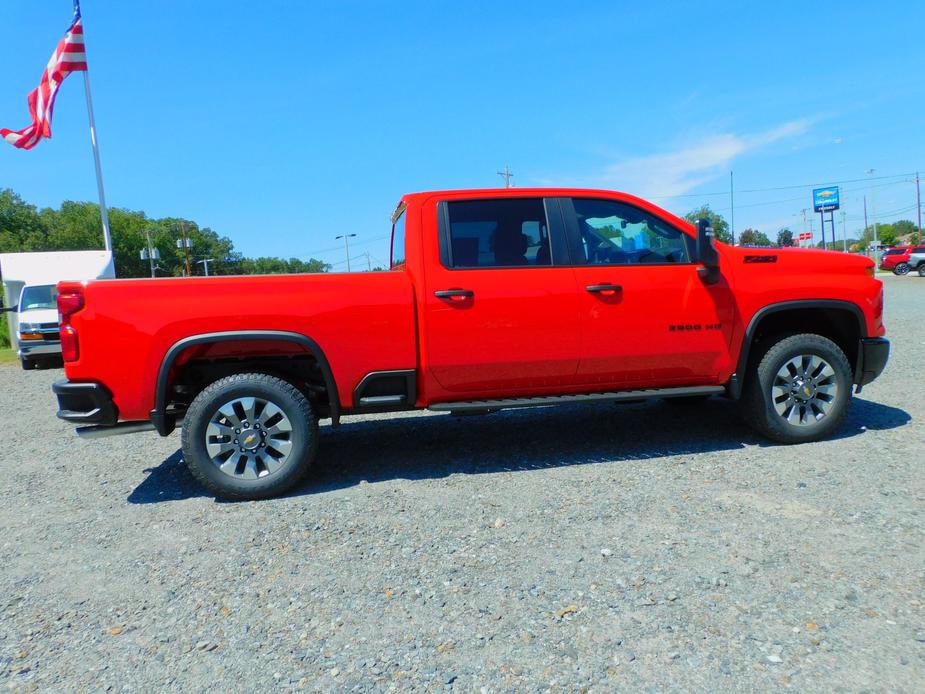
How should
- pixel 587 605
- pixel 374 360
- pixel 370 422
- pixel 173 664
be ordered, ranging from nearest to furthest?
pixel 173 664, pixel 587 605, pixel 374 360, pixel 370 422

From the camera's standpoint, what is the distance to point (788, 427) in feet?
15.5

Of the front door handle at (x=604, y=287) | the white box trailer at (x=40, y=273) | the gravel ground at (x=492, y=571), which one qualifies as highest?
the white box trailer at (x=40, y=273)

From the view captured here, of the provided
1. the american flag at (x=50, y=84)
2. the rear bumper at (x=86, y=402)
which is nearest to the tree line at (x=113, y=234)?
the american flag at (x=50, y=84)

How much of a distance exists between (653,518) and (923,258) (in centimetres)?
4173

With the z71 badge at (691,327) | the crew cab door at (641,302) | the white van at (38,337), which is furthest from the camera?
the white van at (38,337)

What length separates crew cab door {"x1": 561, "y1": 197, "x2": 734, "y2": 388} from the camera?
4.44m

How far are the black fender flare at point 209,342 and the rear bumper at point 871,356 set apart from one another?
4.12m

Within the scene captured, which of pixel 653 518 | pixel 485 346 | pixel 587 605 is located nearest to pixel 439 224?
pixel 485 346

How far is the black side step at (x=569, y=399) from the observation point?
433 centimetres

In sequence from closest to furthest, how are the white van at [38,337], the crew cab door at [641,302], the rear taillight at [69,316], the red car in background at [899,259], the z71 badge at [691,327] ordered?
the rear taillight at [69,316] < the crew cab door at [641,302] < the z71 badge at [691,327] < the white van at [38,337] < the red car in background at [899,259]

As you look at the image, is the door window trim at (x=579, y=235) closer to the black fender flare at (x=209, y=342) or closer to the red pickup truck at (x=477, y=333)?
the red pickup truck at (x=477, y=333)

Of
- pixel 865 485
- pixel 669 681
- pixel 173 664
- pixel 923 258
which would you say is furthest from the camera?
pixel 923 258

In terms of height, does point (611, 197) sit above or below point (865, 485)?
above

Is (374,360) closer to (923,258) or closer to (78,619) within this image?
(78,619)
